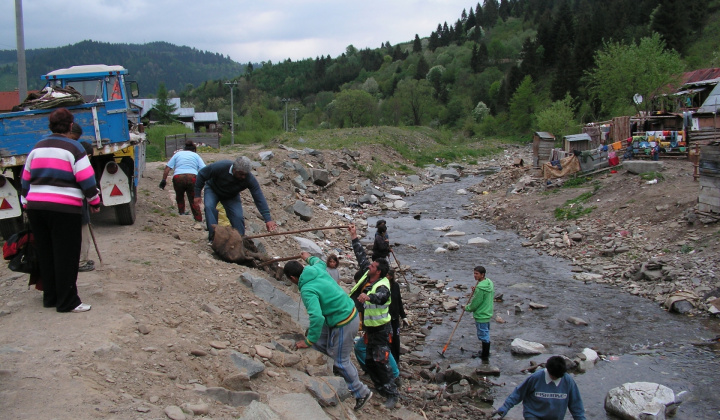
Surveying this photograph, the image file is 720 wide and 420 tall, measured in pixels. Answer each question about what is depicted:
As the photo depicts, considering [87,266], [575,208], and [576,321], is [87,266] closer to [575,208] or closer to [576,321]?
[576,321]

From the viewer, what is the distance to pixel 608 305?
30.3 ft

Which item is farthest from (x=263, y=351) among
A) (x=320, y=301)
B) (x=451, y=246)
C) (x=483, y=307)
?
(x=451, y=246)

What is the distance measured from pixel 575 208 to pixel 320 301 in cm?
1215

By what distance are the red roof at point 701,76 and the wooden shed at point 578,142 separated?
53.3 ft

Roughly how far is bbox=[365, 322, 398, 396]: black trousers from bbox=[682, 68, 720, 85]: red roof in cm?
3336

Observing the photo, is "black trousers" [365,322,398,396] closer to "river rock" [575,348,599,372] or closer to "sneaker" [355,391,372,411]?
"sneaker" [355,391,372,411]

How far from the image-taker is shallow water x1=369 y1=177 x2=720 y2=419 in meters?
6.55

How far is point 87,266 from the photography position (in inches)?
228

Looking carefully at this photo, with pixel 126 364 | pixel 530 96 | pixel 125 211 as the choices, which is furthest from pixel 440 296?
pixel 530 96

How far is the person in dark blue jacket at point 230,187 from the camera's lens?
6.92 meters

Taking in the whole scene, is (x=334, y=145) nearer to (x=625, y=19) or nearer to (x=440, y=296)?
(x=440, y=296)

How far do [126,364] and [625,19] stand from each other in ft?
214

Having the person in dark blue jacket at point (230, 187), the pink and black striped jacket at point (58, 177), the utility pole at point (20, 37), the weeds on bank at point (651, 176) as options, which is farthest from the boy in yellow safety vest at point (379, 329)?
the weeds on bank at point (651, 176)

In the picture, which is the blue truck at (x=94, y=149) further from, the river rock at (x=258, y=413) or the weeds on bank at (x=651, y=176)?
the weeds on bank at (x=651, y=176)
